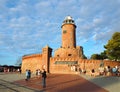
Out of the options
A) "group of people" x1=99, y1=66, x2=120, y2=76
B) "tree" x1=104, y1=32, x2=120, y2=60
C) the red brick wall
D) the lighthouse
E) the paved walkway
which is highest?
the lighthouse

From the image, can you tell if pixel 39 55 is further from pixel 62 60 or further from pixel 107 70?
pixel 107 70

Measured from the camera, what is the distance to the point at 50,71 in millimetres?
42250

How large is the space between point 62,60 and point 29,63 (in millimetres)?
8220

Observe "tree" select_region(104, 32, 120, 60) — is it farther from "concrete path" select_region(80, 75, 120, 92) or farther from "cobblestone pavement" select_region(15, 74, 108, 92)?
"cobblestone pavement" select_region(15, 74, 108, 92)

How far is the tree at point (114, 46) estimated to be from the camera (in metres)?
48.5

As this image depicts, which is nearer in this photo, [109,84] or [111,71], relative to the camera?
[109,84]

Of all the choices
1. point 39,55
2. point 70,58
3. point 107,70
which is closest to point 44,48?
point 39,55

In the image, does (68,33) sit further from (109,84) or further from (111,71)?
(109,84)

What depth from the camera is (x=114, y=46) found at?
48438mm

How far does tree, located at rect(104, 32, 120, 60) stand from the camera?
4850 cm

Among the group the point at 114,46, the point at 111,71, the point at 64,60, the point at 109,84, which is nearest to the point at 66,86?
the point at 109,84

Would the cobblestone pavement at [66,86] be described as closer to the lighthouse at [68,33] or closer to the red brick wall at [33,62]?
the red brick wall at [33,62]

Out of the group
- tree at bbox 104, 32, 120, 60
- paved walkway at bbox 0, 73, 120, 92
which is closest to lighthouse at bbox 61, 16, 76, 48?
tree at bbox 104, 32, 120, 60

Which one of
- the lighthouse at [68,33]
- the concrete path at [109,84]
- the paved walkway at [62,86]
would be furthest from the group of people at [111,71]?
the lighthouse at [68,33]
